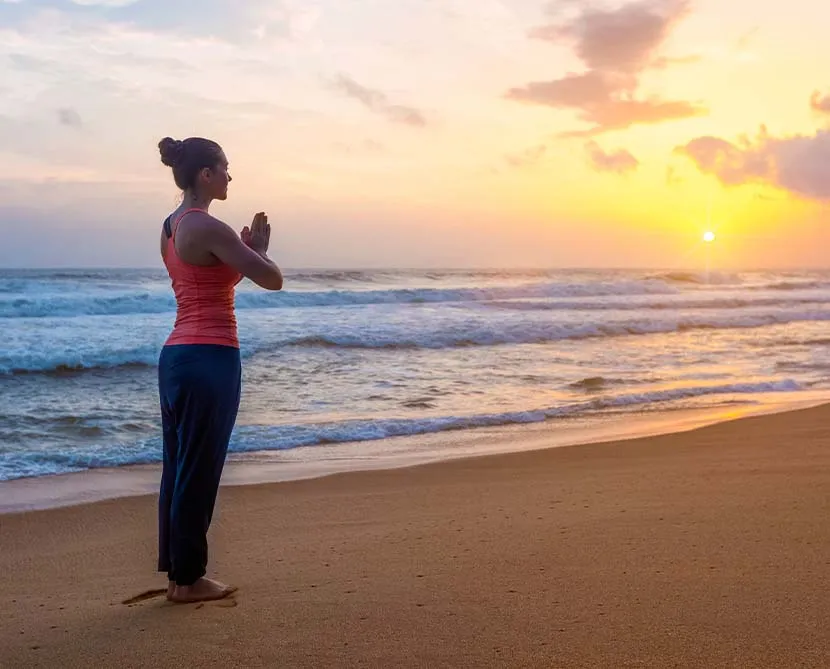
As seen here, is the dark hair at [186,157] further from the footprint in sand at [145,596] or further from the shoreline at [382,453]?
the shoreline at [382,453]

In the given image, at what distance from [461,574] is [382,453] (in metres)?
3.56

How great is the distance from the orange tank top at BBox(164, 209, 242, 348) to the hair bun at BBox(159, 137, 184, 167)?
0.67 ft

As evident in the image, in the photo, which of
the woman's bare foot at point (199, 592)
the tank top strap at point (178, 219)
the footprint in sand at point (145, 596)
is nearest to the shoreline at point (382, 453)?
the footprint in sand at point (145, 596)

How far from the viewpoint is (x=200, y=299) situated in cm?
314

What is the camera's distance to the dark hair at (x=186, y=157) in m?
3.17

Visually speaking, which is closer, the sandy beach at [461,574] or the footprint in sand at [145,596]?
the sandy beach at [461,574]

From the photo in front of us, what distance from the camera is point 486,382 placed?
37.7 feet

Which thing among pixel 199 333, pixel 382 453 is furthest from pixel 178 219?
pixel 382 453

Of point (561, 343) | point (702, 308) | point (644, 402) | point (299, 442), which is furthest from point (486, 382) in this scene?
point (702, 308)

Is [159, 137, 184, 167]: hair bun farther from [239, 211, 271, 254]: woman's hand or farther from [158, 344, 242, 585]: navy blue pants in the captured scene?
[158, 344, 242, 585]: navy blue pants

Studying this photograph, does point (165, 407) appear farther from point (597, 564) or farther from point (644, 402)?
point (644, 402)

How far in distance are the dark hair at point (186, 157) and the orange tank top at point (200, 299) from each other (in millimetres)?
137

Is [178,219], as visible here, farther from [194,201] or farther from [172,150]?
[172,150]

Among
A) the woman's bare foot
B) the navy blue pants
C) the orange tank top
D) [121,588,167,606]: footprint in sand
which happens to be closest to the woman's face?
the orange tank top
